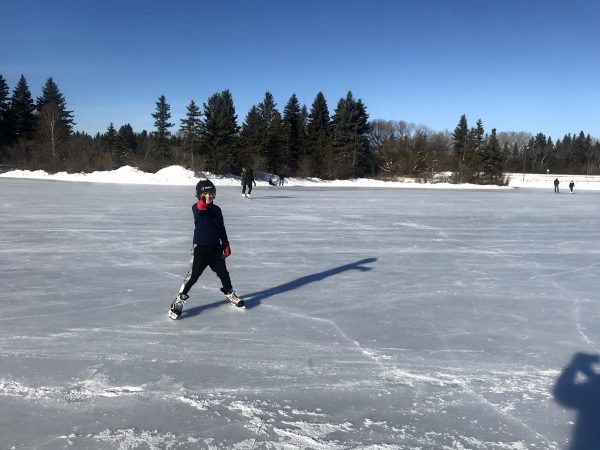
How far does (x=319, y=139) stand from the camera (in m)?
59.7

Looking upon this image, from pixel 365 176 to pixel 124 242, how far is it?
2110 inches

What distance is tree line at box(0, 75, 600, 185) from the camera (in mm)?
45375

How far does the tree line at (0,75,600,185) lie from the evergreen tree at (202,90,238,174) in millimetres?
91

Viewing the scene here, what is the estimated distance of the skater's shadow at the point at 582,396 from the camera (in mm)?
2595

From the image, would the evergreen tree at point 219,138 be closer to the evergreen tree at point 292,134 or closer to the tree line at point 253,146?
the tree line at point 253,146

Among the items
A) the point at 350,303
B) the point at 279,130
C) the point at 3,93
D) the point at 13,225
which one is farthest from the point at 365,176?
the point at 350,303

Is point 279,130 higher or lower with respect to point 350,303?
higher

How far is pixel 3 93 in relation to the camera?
2263 inches

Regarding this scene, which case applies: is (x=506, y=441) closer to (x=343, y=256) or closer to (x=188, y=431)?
(x=188, y=431)

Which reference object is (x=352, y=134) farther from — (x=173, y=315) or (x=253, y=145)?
(x=173, y=315)

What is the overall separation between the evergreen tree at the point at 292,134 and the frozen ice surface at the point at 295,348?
45273mm

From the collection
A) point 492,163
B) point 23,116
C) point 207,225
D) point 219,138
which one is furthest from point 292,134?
point 207,225

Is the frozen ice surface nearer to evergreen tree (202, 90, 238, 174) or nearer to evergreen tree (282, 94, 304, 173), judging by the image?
evergreen tree (202, 90, 238, 174)

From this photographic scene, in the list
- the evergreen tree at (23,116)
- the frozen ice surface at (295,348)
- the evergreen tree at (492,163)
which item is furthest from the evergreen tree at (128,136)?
the frozen ice surface at (295,348)
